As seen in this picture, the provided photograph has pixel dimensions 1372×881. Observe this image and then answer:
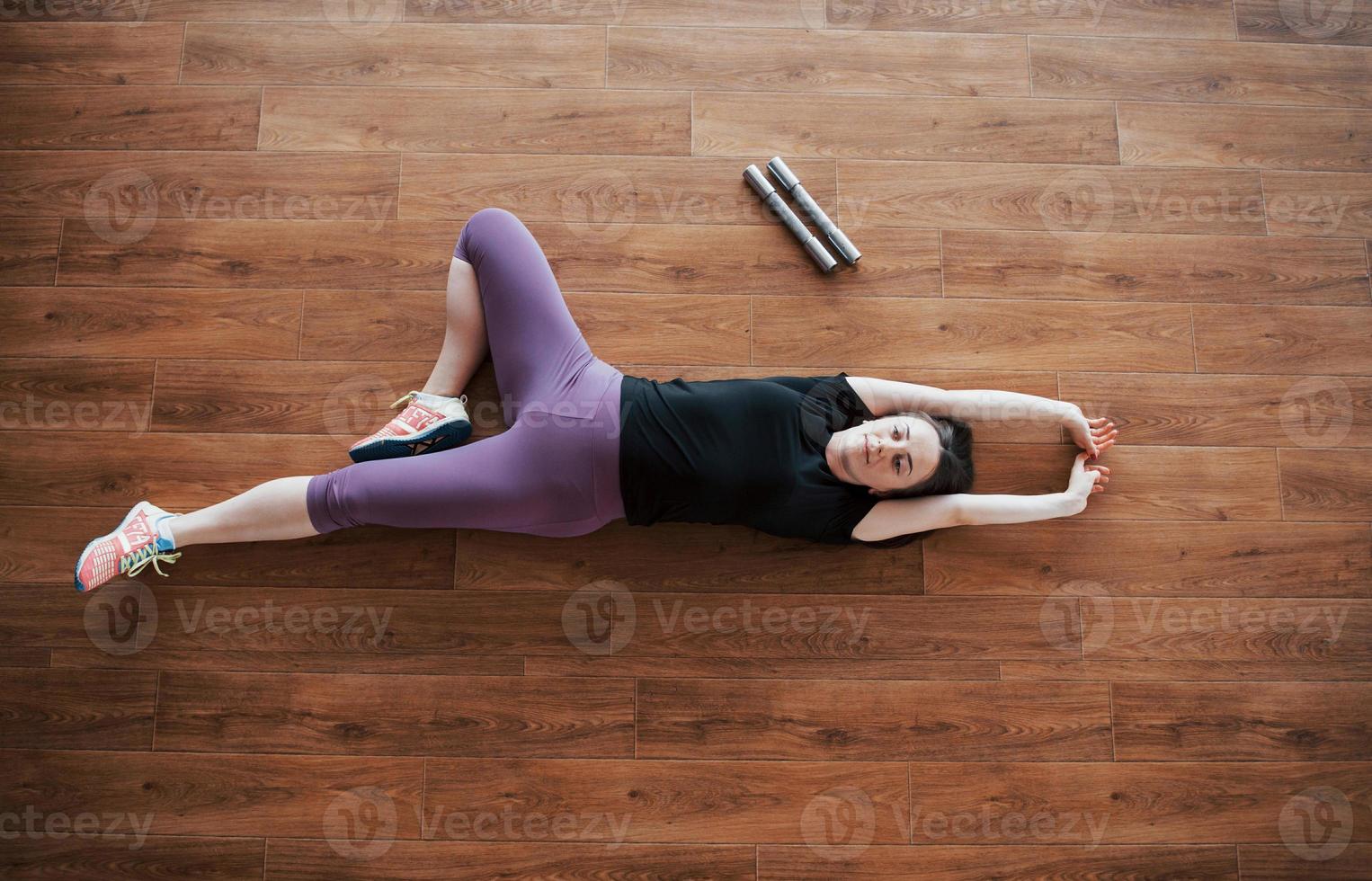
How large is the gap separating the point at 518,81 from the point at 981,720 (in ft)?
6.78

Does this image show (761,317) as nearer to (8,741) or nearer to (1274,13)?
(1274,13)

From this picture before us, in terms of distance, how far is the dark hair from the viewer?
175cm

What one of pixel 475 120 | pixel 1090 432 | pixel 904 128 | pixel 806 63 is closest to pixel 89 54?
pixel 475 120

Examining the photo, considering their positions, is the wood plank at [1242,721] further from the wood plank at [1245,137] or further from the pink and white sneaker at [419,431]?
the pink and white sneaker at [419,431]

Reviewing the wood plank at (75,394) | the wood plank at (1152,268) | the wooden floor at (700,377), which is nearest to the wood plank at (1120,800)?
the wooden floor at (700,377)

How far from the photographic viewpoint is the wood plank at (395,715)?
6.10 ft

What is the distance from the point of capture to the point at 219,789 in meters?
1.84

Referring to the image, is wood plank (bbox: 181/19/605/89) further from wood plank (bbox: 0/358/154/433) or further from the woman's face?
the woman's face

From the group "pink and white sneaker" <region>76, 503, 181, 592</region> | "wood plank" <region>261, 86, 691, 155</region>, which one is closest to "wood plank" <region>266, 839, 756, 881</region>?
"pink and white sneaker" <region>76, 503, 181, 592</region>

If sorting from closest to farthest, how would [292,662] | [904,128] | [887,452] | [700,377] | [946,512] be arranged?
[887,452] < [946,512] < [292,662] < [700,377] < [904,128]

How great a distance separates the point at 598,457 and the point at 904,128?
4.12ft

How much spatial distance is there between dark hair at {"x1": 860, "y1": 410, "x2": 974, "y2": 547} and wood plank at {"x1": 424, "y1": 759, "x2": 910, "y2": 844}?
635 millimetres

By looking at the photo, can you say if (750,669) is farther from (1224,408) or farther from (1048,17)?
(1048,17)

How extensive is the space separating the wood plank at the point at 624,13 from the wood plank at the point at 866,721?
1.77 m
